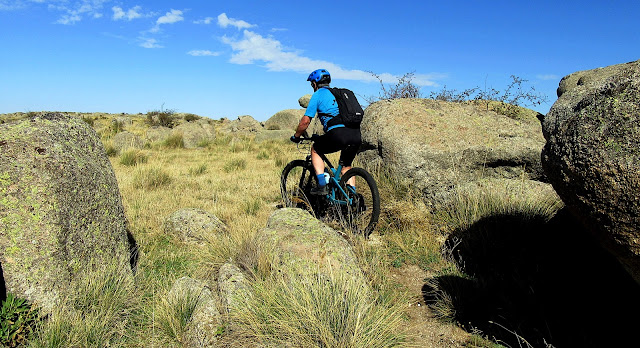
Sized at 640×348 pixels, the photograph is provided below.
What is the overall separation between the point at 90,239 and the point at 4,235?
0.52m

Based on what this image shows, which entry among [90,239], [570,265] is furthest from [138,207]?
[570,265]

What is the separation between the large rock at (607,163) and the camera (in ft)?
6.54

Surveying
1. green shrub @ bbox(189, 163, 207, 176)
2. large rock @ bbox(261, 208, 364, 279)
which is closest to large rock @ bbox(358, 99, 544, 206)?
large rock @ bbox(261, 208, 364, 279)

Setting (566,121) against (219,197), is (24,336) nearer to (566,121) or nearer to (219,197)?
(566,121)

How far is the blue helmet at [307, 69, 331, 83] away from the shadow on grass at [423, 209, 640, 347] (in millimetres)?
2454

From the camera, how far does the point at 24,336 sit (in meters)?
2.48

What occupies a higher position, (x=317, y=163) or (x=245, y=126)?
(x=245, y=126)

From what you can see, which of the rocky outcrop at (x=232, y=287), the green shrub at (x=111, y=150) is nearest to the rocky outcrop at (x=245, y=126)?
the green shrub at (x=111, y=150)

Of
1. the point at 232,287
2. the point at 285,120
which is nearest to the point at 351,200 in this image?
the point at 232,287

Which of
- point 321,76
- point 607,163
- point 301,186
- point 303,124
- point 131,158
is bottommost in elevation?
point 131,158

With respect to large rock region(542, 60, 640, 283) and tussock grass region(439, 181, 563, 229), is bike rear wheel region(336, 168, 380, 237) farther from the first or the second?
large rock region(542, 60, 640, 283)

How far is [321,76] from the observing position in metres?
4.98

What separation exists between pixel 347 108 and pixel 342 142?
0.41m

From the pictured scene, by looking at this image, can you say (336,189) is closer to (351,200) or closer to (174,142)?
(351,200)
